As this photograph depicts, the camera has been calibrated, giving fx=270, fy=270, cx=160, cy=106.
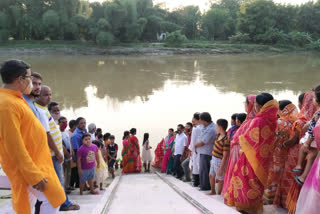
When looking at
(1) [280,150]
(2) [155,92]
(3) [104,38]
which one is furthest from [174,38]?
(1) [280,150]

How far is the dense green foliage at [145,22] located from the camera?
4047 centimetres

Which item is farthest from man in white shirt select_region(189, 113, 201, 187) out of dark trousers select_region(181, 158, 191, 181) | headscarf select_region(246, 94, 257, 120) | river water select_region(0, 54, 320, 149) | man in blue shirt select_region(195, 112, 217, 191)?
river water select_region(0, 54, 320, 149)

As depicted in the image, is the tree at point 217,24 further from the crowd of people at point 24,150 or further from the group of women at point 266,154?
the crowd of people at point 24,150

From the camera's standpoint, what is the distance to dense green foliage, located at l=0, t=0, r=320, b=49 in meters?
40.5

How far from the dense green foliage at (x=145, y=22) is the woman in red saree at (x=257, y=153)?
37743 mm

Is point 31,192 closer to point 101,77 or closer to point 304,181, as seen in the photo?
point 304,181

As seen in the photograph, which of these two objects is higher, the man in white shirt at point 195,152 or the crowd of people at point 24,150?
the crowd of people at point 24,150

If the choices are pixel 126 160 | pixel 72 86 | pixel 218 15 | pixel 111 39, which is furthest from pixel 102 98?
pixel 218 15

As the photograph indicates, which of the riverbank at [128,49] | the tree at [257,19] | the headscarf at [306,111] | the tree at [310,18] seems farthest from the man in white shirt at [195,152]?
the tree at [310,18]

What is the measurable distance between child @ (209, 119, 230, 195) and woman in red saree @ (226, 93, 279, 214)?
20.2 inches

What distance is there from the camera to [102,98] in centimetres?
1393

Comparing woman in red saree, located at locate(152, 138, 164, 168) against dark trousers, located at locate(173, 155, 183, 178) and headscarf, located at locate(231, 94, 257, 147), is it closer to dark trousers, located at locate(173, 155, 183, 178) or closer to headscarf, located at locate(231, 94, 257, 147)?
dark trousers, located at locate(173, 155, 183, 178)

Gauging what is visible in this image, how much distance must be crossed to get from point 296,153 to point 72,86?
15603mm

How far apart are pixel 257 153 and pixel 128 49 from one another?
3698 centimetres
